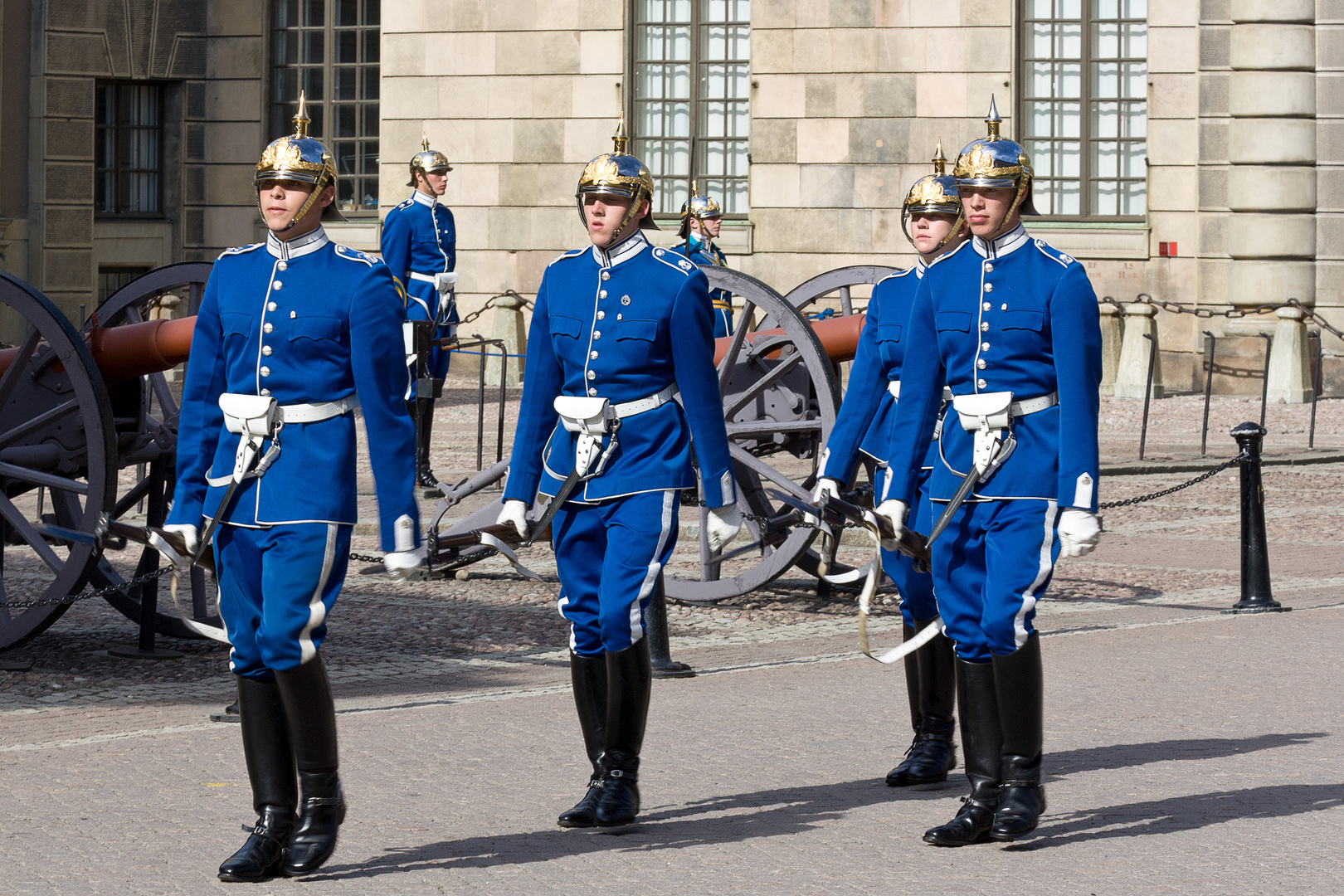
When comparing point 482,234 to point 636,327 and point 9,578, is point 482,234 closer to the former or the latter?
point 9,578

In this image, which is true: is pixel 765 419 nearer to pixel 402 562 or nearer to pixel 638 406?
pixel 638 406

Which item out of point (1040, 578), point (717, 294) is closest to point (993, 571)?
point (1040, 578)

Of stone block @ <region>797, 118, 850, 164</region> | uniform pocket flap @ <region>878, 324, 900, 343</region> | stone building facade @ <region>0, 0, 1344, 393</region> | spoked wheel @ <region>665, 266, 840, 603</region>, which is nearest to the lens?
uniform pocket flap @ <region>878, 324, 900, 343</region>

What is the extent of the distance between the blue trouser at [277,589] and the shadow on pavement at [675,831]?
0.55m

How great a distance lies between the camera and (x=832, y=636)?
9188 millimetres

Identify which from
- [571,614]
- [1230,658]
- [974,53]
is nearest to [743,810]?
[571,614]

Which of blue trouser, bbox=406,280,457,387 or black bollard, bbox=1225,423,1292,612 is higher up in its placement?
blue trouser, bbox=406,280,457,387

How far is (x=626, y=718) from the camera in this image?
5.62 metres

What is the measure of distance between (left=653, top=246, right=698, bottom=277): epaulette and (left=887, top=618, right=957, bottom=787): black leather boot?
1231 mm

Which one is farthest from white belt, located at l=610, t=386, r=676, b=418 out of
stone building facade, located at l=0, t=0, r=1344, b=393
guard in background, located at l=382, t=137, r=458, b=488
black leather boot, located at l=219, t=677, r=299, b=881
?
stone building facade, located at l=0, t=0, r=1344, b=393

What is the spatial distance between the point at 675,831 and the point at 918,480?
117cm

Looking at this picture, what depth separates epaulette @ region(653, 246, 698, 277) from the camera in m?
5.89

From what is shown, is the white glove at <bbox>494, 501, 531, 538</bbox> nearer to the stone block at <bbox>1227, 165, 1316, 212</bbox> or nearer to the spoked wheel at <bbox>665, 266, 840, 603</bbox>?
Result: the spoked wheel at <bbox>665, 266, 840, 603</bbox>

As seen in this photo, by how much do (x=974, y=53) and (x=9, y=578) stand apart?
14.8 meters
